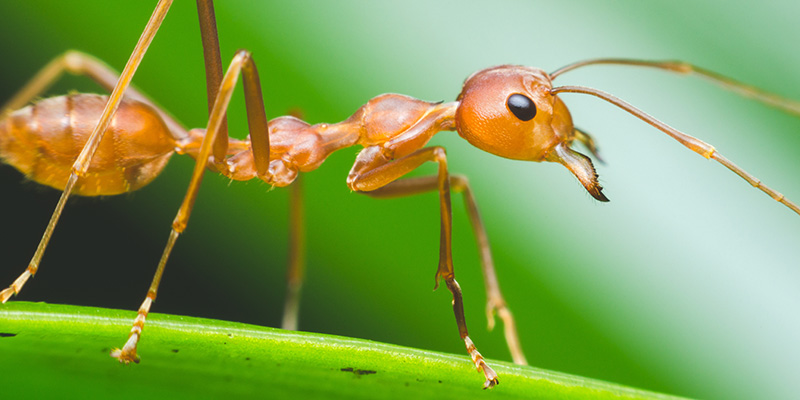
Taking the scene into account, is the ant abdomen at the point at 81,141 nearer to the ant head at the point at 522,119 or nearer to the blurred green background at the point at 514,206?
the blurred green background at the point at 514,206

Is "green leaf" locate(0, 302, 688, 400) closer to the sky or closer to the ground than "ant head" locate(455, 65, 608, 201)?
closer to the ground

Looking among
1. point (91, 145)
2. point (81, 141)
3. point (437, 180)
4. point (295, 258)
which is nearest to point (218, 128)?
point (91, 145)

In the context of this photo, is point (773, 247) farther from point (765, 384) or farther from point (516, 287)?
point (516, 287)

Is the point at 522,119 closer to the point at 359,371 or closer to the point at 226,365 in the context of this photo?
the point at 359,371

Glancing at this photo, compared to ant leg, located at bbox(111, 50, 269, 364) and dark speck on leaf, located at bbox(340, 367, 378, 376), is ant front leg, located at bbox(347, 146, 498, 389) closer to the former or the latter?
ant leg, located at bbox(111, 50, 269, 364)

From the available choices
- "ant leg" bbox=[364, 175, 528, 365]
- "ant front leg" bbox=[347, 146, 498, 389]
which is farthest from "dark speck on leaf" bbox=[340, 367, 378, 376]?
"ant leg" bbox=[364, 175, 528, 365]

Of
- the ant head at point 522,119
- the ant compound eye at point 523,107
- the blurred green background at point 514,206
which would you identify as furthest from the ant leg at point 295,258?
the ant compound eye at point 523,107
